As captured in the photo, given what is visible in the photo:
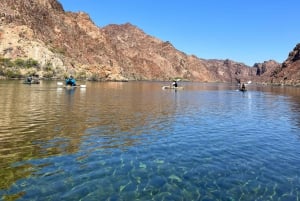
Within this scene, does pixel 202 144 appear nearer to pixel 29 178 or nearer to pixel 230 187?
pixel 230 187

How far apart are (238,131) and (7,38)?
174m

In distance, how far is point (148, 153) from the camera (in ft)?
64.7

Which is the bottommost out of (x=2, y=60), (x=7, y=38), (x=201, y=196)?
(x=201, y=196)

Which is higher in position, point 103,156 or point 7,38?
point 7,38

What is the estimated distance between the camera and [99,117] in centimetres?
3488

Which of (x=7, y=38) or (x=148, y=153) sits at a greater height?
(x=7, y=38)

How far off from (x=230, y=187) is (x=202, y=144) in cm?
836

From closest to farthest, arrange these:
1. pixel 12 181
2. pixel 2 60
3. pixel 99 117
Result: pixel 12 181, pixel 99 117, pixel 2 60

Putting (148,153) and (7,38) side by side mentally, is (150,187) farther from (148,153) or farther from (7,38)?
(7,38)

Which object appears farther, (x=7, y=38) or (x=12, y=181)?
(x=7, y=38)

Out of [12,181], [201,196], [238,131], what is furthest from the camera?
[238,131]

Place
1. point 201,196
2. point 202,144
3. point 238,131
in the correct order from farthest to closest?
point 238,131 → point 202,144 → point 201,196

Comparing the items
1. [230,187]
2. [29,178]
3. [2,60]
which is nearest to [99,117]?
[29,178]

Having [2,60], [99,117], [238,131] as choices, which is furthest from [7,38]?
[238,131]
